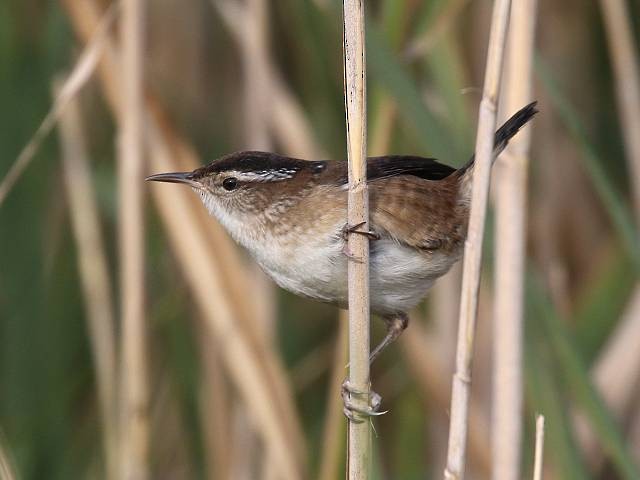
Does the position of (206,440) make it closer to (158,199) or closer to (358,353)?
(158,199)

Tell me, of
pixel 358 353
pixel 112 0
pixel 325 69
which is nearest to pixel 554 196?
pixel 325 69

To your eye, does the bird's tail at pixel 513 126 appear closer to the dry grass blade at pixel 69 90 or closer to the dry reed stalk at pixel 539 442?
the dry reed stalk at pixel 539 442

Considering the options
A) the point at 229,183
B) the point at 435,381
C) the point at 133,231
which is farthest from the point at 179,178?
the point at 435,381

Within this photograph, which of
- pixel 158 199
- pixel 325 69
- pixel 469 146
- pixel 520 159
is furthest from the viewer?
pixel 325 69

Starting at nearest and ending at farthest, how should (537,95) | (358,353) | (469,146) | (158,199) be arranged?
(358,353), (469,146), (158,199), (537,95)

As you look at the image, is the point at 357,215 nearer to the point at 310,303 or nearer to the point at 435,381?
the point at 435,381

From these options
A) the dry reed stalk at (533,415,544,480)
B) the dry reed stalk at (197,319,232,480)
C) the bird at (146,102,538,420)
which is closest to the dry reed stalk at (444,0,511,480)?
the dry reed stalk at (533,415,544,480)
